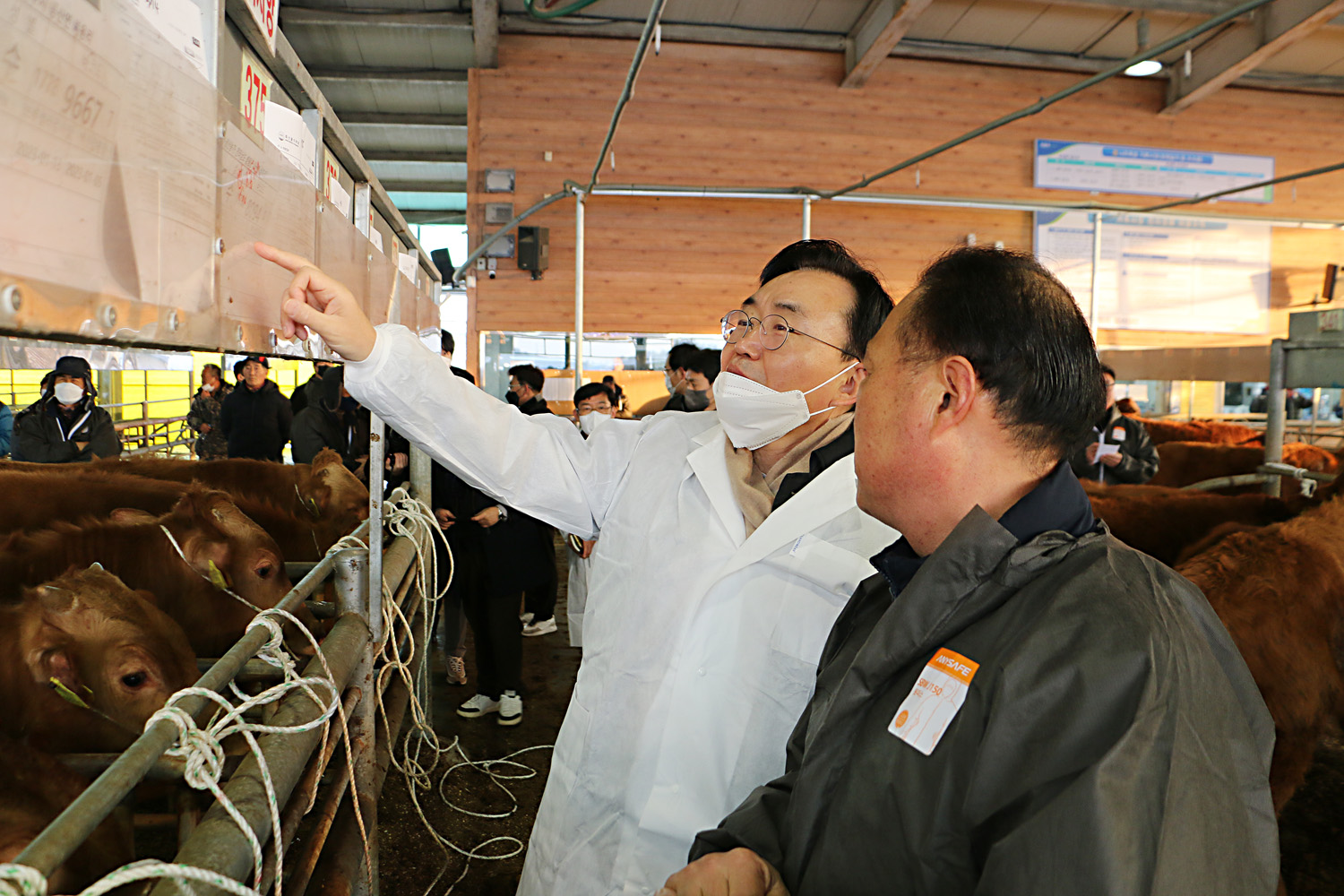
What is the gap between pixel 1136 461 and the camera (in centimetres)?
491

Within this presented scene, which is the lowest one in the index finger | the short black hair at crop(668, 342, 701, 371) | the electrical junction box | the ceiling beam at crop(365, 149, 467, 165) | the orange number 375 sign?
the index finger

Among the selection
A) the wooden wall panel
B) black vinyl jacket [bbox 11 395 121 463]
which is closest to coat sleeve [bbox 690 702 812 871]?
black vinyl jacket [bbox 11 395 121 463]

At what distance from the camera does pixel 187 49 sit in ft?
3.06

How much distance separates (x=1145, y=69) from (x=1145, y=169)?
4.98ft

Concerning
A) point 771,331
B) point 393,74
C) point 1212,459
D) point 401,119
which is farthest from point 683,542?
point 401,119

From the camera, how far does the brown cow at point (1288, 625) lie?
6.97 feet

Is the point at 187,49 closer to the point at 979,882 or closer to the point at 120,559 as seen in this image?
the point at 979,882

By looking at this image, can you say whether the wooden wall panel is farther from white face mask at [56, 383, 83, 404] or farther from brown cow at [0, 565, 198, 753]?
brown cow at [0, 565, 198, 753]

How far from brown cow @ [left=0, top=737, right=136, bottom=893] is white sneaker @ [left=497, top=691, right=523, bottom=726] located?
2.78 metres

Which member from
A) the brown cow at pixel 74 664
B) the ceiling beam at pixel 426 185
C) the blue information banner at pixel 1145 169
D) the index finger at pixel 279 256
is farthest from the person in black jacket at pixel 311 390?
the ceiling beam at pixel 426 185

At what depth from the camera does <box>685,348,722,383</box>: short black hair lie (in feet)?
16.7

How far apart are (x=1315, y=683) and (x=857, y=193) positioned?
22.8 feet

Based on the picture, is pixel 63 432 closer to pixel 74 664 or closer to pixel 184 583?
pixel 184 583

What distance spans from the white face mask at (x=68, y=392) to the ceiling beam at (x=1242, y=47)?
8559 millimetres
